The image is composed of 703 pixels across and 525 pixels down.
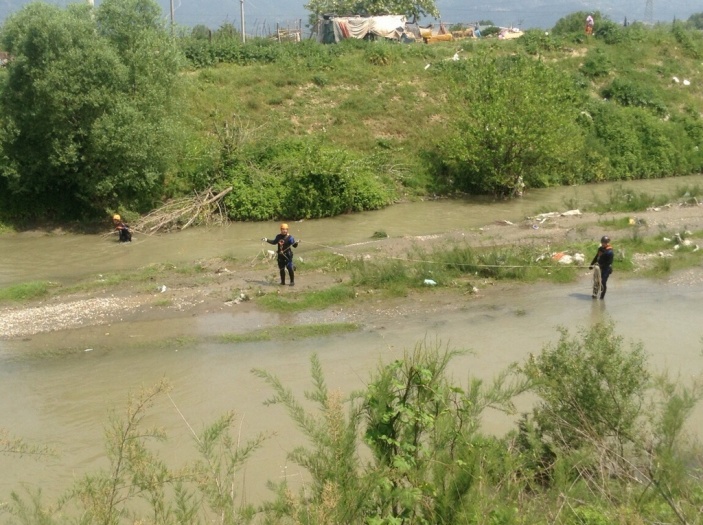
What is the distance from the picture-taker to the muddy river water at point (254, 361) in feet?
32.8

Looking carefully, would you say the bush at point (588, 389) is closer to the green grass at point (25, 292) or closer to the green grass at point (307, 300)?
the green grass at point (307, 300)

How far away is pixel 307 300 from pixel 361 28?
29583 millimetres

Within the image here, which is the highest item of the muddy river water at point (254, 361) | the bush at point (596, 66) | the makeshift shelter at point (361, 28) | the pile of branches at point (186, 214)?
the makeshift shelter at point (361, 28)

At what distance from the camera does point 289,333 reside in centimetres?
1410

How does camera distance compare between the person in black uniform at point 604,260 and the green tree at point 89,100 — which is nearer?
the person in black uniform at point 604,260

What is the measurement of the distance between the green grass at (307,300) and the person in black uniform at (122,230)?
7599 mm

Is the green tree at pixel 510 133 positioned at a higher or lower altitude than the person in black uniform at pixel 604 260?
higher

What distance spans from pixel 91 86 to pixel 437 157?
12718mm

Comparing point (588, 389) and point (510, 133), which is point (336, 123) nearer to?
point (510, 133)

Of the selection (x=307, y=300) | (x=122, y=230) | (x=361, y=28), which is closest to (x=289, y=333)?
(x=307, y=300)

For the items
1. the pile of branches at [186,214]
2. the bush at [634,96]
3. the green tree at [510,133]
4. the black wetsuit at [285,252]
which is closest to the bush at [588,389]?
the black wetsuit at [285,252]

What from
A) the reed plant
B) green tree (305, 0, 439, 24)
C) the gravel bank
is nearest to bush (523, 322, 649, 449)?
the reed plant

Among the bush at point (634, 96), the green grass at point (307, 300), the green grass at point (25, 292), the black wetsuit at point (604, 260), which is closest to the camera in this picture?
the black wetsuit at point (604, 260)

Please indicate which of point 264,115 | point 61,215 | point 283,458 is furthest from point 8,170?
point 283,458
